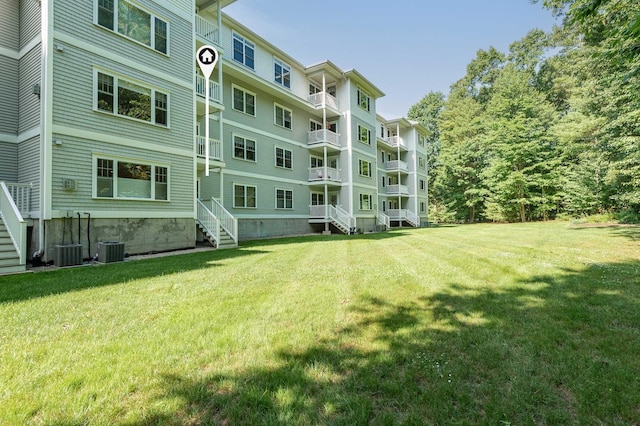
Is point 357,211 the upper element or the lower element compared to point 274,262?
upper

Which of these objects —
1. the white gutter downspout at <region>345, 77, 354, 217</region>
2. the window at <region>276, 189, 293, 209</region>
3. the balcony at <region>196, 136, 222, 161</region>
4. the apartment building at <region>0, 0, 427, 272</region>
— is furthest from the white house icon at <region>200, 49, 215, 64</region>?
the white gutter downspout at <region>345, 77, 354, 217</region>

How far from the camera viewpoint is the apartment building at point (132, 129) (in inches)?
363

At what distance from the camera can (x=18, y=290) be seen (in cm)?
552

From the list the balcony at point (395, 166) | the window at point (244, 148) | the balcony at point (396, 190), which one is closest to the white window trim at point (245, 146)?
the window at point (244, 148)

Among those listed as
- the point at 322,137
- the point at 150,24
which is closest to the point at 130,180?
the point at 150,24

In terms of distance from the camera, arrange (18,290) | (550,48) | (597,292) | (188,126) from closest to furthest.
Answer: (597,292) → (18,290) → (188,126) → (550,48)

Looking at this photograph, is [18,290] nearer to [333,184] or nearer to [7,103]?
[7,103]

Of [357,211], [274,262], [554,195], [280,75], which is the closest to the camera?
[274,262]

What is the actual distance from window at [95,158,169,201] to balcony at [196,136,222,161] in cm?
237

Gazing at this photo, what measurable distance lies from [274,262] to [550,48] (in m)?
51.5

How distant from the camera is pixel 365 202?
25234 millimetres

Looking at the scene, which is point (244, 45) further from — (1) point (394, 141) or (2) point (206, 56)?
(1) point (394, 141)

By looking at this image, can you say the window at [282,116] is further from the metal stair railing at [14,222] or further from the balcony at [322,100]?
the metal stair railing at [14,222]

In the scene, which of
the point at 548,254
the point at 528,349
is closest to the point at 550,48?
the point at 548,254
